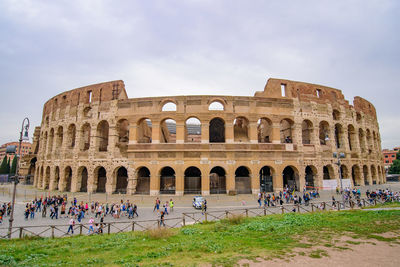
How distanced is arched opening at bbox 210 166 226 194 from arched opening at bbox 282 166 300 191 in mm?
7454

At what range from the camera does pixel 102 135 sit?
2834 centimetres

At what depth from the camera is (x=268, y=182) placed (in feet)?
82.5

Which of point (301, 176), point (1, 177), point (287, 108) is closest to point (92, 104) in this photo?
point (287, 108)

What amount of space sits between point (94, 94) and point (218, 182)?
20.8 meters

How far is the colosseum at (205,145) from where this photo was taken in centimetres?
2441

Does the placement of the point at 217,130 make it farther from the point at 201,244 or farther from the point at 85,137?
the point at 201,244

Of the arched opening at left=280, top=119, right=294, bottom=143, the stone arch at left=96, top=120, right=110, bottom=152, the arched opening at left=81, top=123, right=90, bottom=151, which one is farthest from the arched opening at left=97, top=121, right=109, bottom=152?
the arched opening at left=280, top=119, right=294, bottom=143

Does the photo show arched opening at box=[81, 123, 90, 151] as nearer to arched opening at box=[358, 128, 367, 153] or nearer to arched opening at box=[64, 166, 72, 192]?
arched opening at box=[64, 166, 72, 192]

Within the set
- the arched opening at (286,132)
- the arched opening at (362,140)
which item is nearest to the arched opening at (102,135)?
the arched opening at (286,132)

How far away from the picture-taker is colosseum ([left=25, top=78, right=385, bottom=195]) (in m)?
24.4

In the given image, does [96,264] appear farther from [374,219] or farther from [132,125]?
[132,125]

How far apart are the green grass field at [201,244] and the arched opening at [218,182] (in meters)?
13.8

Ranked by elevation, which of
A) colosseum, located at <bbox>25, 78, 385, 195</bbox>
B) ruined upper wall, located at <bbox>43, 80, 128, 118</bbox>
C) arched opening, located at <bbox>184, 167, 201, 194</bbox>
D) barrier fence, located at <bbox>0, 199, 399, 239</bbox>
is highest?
ruined upper wall, located at <bbox>43, 80, 128, 118</bbox>

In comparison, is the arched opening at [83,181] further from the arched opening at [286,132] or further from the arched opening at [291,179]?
the arched opening at [286,132]
